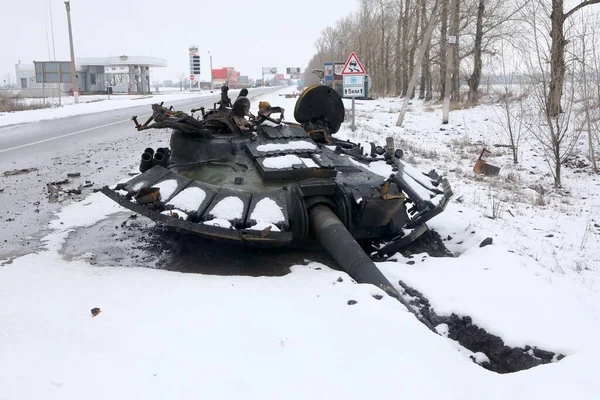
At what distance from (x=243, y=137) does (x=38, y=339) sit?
3.47 m

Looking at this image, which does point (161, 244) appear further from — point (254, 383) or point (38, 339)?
point (254, 383)

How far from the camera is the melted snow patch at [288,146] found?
5968 millimetres

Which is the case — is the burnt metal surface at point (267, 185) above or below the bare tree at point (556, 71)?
below

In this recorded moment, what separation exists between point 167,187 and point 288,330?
94.2 inches

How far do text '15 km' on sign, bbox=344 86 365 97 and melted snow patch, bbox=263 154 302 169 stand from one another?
27.7 feet

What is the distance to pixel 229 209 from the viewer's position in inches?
195

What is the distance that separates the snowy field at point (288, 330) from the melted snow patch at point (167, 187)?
776 millimetres

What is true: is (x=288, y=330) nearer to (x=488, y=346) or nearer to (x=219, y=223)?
(x=488, y=346)

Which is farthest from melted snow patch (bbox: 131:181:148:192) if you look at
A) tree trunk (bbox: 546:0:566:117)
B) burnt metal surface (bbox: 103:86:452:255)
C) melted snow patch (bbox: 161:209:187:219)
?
tree trunk (bbox: 546:0:566:117)

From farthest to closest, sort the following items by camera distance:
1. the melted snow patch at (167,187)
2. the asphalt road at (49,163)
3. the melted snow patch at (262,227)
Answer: the asphalt road at (49,163)
the melted snow patch at (167,187)
the melted snow patch at (262,227)

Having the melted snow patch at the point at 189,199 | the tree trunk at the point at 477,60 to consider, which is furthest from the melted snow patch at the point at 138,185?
the tree trunk at the point at 477,60

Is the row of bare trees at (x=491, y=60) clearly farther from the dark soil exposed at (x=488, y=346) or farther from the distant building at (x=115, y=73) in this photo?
the distant building at (x=115, y=73)

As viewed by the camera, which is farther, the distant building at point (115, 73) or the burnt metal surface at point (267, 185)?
the distant building at point (115, 73)

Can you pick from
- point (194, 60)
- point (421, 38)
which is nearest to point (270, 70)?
point (194, 60)
